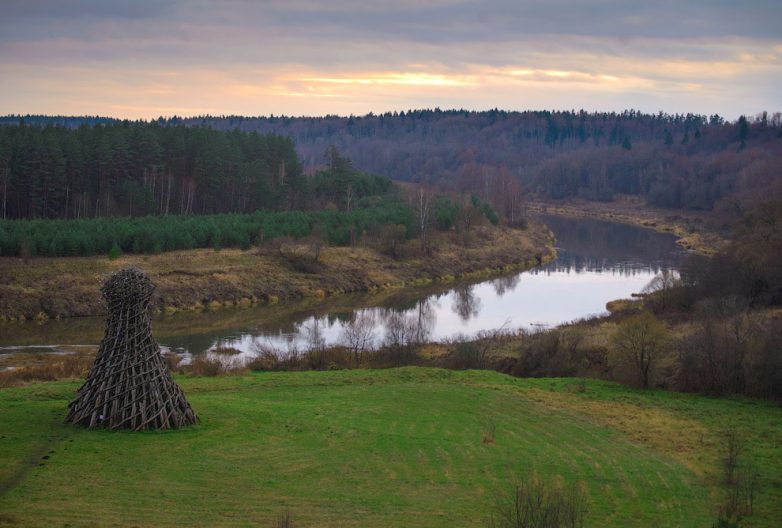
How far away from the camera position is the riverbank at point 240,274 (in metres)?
50.5

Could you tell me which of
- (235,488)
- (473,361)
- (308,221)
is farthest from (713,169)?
(235,488)

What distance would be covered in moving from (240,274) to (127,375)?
4069 cm

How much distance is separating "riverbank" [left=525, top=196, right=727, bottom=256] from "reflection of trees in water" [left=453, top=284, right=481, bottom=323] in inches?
1064

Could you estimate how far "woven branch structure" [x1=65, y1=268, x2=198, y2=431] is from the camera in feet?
63.3

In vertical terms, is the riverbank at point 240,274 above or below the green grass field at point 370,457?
below

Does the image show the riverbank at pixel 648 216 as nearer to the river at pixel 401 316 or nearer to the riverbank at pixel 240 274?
the river at pixel 401 316

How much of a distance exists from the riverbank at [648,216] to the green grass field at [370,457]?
58153mm

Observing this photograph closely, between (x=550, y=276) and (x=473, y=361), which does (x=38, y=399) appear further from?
(x=550, y=276)

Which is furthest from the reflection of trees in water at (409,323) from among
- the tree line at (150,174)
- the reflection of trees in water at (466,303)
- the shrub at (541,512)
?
the tree line at (150,174)

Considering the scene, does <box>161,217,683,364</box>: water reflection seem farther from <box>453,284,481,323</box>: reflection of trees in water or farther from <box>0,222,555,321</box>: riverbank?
<box>0,222,555,321</box>: riverbank

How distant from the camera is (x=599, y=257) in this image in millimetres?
81500

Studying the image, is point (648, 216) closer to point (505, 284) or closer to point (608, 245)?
point (608, 245)

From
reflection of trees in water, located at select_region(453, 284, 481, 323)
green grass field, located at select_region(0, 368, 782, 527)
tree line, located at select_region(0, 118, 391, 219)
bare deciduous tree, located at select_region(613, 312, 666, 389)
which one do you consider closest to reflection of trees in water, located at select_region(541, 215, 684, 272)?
reflection of trees in water, located at select_region(453, 284, 481, 323)

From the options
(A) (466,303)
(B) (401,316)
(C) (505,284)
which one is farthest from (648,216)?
(B) (401,316)
